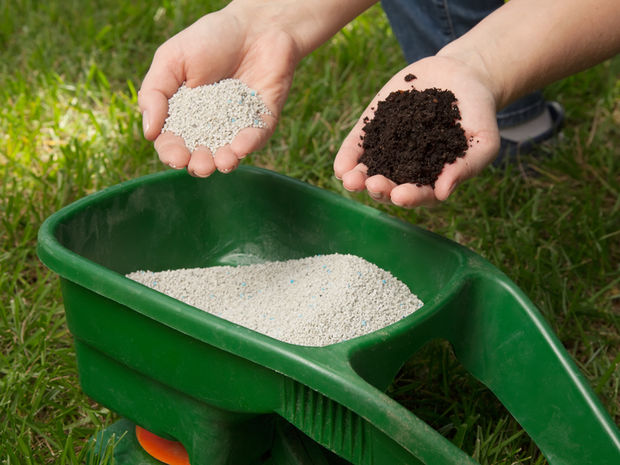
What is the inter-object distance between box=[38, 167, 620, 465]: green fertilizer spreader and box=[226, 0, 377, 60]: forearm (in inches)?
12.7

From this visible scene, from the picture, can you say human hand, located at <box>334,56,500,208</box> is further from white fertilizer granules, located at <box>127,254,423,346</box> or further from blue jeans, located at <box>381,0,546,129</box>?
blue jeans, located at <box>381,0,546,129</box>

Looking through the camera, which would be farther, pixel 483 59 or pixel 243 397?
pixel 483 59

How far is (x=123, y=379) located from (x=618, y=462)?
0.74 metres

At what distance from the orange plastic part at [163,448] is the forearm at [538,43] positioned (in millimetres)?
807

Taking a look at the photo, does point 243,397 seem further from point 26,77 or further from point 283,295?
point 26,77

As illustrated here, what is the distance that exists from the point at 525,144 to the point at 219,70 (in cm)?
97

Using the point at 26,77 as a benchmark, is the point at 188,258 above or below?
below

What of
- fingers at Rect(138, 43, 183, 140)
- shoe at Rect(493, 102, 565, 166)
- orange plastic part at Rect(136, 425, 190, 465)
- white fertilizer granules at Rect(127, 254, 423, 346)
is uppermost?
fingers at Rect(138, 43, 183, 140)

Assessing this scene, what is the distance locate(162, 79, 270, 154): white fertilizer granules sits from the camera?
1393 mm

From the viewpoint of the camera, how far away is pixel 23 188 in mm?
1925

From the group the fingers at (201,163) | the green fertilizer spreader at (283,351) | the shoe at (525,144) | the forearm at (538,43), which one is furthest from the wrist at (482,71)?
the shoe at (525,144)

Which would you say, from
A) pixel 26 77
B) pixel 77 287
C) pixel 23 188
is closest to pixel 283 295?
pixel 77 287

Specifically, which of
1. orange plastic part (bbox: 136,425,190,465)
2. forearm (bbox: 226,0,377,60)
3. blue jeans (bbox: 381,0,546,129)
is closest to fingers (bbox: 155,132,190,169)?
forearm (bbox: 226,0,377,60)

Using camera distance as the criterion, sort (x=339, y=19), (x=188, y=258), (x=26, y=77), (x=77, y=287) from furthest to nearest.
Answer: (x=26, y=77), (x=339, y=19), (x=188, y=258), (x=77, y=287)
